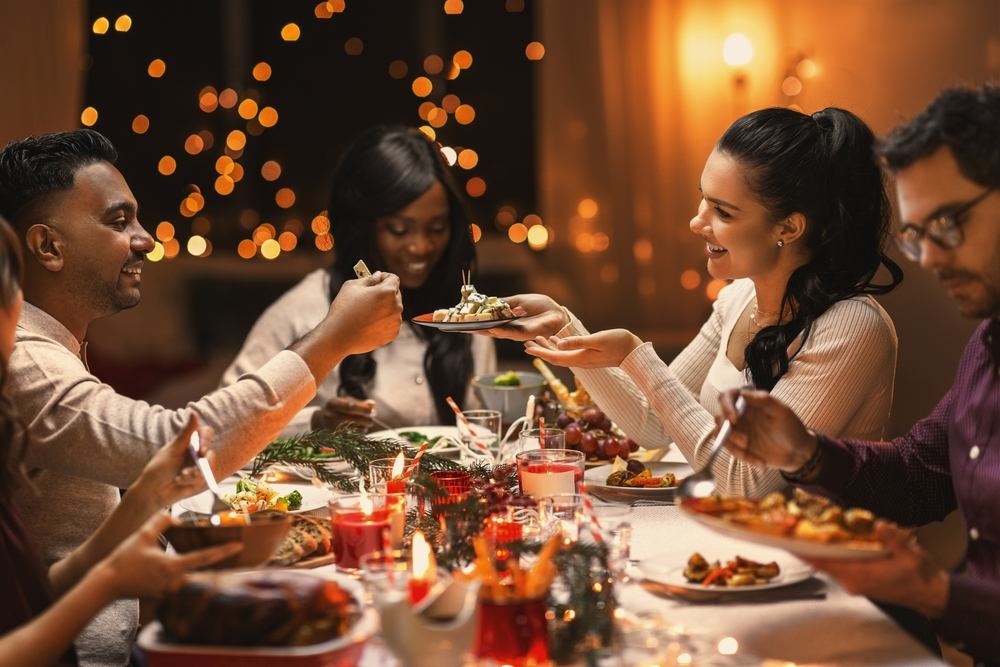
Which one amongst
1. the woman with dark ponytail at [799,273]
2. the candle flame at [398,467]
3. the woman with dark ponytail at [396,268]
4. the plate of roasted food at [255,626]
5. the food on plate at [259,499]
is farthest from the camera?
the woman with dark ponytail at [396,268]

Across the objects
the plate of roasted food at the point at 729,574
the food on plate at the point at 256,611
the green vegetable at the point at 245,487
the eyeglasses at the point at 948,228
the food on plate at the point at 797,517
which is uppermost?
the eyeglasses at the point at 948,228

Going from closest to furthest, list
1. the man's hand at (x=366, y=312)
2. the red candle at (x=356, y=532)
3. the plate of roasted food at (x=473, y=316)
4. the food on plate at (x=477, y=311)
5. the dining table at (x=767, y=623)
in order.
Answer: the dining table at (x=767, y=623)
the red candle at (x=356, y=532)
the man's hand at (x=366, y=312)
the plate of roasted food at (x=473, y=316)
the food on plate at (x=477, y=311)

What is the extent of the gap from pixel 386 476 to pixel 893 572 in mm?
951

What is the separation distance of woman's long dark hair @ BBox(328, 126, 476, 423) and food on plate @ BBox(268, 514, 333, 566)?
4.74 ft

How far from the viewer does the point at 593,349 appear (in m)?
2.43

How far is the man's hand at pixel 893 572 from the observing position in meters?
1.47

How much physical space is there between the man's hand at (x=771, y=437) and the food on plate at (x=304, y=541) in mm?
736

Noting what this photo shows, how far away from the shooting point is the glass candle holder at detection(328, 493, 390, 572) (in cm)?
176

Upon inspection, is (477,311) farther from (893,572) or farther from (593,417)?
(893,572)

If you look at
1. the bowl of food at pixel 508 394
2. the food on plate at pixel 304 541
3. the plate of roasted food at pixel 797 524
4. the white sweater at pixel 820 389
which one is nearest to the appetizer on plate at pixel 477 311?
the bowl of food at pixel 508 394

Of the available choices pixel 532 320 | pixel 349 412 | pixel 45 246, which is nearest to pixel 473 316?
pixel 532 320

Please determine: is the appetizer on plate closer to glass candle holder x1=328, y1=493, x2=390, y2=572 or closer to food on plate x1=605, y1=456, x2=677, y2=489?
food on plate x1=605, y1=456, x2=677, y2=489

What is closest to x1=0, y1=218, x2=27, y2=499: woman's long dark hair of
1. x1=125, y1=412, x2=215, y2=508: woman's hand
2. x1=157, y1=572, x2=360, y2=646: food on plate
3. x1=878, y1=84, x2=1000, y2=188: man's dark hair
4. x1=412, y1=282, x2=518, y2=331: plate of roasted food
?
x1=125, y1=412, x2=215, y2=508: woman's hand

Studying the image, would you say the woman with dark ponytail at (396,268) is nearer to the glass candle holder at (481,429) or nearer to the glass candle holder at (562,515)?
the glass candle holder at (481,429)
